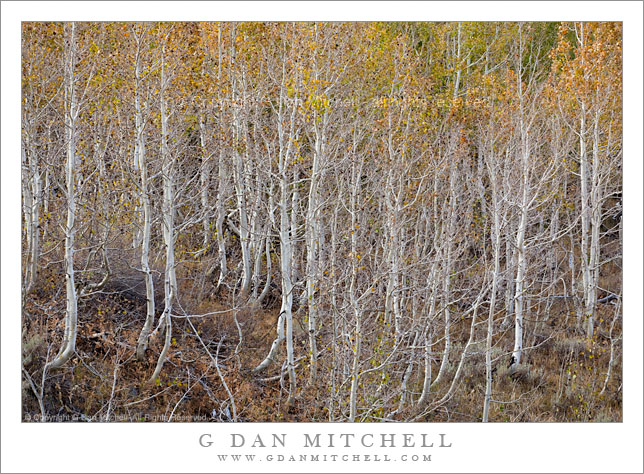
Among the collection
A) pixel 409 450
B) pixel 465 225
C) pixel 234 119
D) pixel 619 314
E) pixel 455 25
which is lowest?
pixel 409 450

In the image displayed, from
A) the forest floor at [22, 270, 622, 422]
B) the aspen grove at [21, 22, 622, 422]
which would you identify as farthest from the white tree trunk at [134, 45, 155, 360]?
the forest floor at [22, 270, 622, 422]

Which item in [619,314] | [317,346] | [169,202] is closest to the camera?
[619,314]

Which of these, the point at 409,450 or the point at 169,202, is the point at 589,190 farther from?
the point at 169,202

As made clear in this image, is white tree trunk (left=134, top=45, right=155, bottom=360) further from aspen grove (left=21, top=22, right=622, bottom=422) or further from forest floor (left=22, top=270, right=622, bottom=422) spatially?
forest floor (left=22, top=270, right=622, bottom=422)

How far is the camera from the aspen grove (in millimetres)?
4586

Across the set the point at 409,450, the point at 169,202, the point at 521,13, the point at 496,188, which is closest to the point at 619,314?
the point at 496,188

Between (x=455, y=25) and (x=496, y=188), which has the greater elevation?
(x=455, y=25)

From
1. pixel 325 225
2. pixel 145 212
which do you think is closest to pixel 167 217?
pixel 145 212

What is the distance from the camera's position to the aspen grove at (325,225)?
181 inches

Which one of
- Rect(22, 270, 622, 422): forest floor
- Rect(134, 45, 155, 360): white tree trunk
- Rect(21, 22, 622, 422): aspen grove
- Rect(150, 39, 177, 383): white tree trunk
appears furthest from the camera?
Rect(150, 39, 177, 383): white tree trunk

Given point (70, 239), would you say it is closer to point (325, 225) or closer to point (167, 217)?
point (167, 217)

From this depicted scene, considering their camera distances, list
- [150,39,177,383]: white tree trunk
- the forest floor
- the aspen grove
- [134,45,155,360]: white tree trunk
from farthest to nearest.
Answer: [150,39,177,383]: white tree trunk
[134,45,155,360]: white tree trunk
the aspen grove
the forest floor

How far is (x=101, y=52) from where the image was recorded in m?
4.78

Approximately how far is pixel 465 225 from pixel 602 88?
1.94 m
